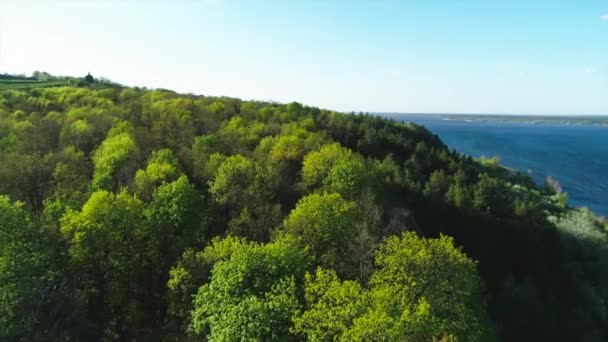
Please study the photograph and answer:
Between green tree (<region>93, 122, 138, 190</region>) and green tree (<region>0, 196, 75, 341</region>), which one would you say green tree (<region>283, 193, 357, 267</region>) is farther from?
green tree (<region>93, 122, 138, 190</region>)

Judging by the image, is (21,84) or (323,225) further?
(21,84)

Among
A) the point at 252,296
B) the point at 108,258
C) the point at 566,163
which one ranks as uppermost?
the point at 252,296

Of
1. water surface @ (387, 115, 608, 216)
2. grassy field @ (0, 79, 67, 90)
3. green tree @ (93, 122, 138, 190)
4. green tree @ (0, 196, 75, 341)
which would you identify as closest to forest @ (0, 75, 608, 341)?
green tree @ (0, 196, 75, 341)

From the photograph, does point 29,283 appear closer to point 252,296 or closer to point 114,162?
point 252,296

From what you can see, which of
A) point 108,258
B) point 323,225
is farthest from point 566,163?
point 108,258

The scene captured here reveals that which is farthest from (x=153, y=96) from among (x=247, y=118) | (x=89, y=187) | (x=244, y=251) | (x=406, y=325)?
(x=406, y=325)

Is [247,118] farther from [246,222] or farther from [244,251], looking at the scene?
[244,251]

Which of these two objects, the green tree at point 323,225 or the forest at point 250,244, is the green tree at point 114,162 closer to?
the forest at point 250,244

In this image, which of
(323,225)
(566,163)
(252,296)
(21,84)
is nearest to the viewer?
(252,296)
